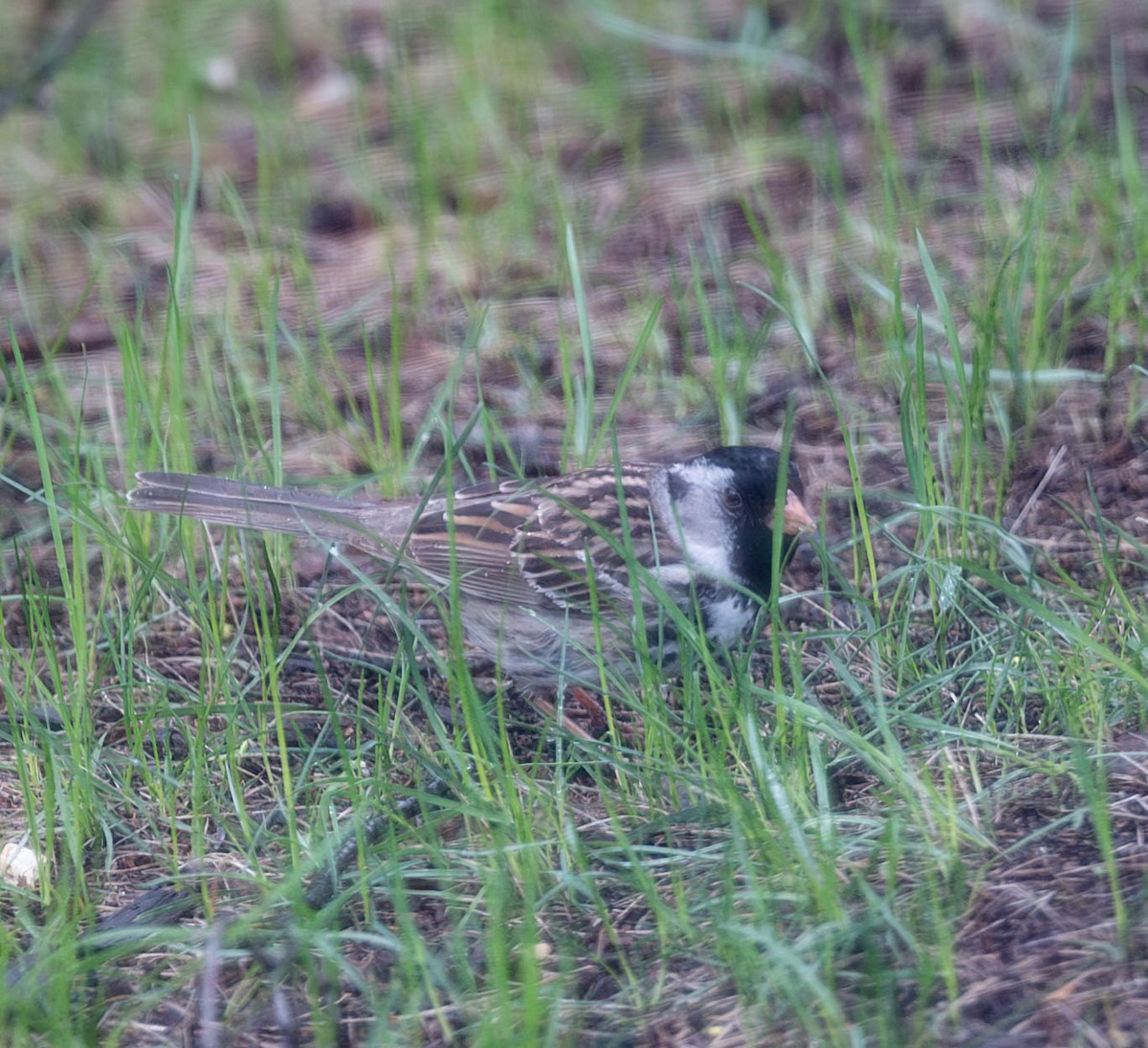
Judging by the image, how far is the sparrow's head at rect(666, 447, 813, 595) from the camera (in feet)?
12.8

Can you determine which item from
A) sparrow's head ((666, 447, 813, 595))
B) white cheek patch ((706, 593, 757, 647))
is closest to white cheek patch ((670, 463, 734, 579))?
sparrow's head ((666, 447, 813, 595))

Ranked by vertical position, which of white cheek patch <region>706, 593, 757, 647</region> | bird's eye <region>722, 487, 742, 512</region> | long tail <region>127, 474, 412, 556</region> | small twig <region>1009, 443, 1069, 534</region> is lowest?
white cheek patch <region>706, 593, 757, 647</region>

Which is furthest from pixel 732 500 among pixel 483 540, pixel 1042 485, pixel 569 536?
pixel 1042 485

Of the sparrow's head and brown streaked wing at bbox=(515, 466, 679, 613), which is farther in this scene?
brown streaked wing at bbox=(515, 466, 679, 613)

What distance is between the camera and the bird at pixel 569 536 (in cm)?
382

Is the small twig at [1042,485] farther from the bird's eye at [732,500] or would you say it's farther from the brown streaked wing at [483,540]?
the brown streaked wing at [483,540]

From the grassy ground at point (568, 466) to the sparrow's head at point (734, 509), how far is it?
182 mm

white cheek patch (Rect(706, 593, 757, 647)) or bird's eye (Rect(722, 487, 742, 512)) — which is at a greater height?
bird's eye (Rect(722, 487, 742, 512))

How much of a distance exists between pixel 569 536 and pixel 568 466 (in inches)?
17.9

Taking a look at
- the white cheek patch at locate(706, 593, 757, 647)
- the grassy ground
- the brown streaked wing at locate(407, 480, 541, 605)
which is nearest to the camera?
the grassy ground

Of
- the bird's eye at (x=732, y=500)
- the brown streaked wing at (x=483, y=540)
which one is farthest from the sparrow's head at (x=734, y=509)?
the brown streaked wing at (x=483, y=540)

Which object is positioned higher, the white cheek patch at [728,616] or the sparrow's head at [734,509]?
the sparrow's head at [734,509]

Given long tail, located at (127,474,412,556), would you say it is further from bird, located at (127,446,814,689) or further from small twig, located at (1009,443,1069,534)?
small twig, located at (1009,443,1069,534)

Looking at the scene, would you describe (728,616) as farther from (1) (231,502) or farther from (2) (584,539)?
(1) (231,502)
